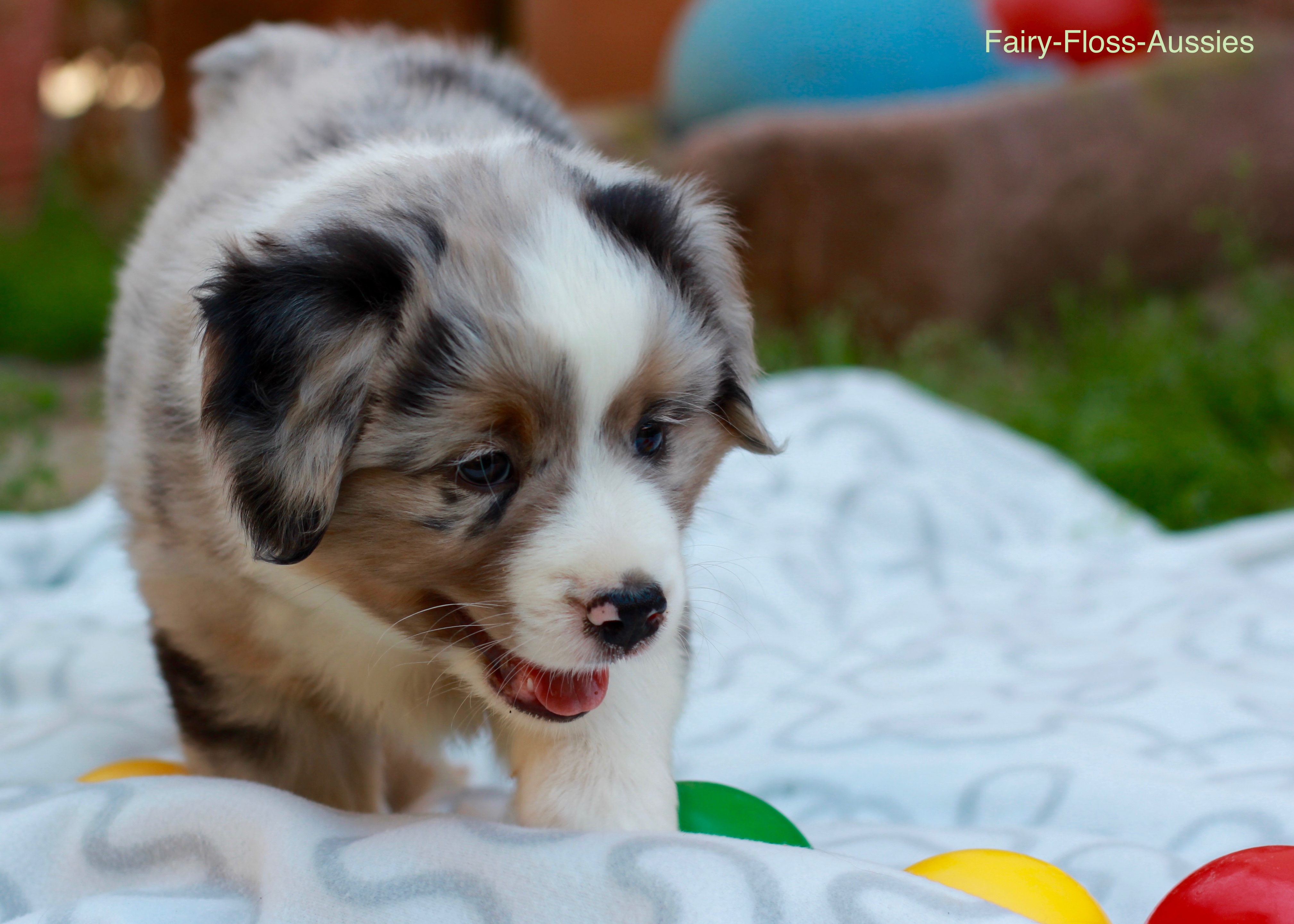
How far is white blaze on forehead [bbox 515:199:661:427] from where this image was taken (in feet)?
5.09

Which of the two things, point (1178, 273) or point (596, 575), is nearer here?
point (596, 575)

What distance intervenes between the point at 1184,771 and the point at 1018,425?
2.52 meters

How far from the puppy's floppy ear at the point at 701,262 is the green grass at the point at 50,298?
5.29 m

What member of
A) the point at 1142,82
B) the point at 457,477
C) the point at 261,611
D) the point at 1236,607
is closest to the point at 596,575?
the point at 457,477

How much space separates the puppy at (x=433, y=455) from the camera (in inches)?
61.2

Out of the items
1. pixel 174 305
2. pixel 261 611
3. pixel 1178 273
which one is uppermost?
pixel 174 305

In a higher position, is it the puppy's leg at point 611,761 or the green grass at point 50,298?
the puppy's leg at point 611,761

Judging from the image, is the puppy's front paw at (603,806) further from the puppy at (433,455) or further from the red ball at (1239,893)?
the red ball at (1239,893)

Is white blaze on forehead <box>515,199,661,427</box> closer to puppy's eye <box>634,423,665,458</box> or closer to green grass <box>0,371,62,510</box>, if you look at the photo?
puppy's eye <box>634,423,665,458</box>

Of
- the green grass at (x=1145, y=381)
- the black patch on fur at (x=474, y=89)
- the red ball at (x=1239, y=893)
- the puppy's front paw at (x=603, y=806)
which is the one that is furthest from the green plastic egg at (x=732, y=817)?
the green grass at (x=1145, y=381)

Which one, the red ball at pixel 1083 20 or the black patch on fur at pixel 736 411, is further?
the red ball at pixel 1083 20

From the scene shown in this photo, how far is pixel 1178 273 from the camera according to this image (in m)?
6.53

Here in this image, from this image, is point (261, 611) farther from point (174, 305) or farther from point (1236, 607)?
point (1236, 607)

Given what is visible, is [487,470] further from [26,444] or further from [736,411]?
[26,444]
